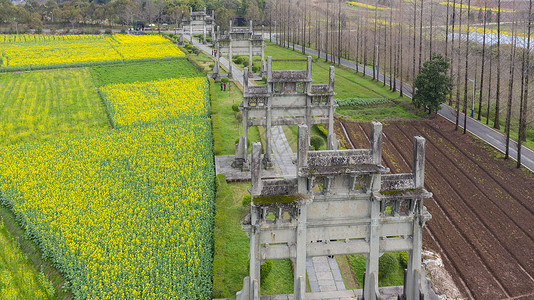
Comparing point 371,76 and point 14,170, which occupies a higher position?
point 371,76

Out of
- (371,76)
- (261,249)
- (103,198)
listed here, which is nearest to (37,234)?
(103,198)

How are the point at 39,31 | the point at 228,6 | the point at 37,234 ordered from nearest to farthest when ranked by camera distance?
1. the point at 37,234
2. the point at 39,31
3. the point at 228,6

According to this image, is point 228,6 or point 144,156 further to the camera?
point 228,6

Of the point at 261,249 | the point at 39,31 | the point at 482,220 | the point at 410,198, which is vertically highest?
the point at 39,31

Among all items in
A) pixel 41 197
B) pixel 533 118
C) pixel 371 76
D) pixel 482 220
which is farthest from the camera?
pixel 371 76

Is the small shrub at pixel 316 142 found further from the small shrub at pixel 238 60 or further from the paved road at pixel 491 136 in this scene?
the small shrub at pixel 238 60

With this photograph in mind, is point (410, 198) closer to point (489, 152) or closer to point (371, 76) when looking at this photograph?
point (489, 152)
